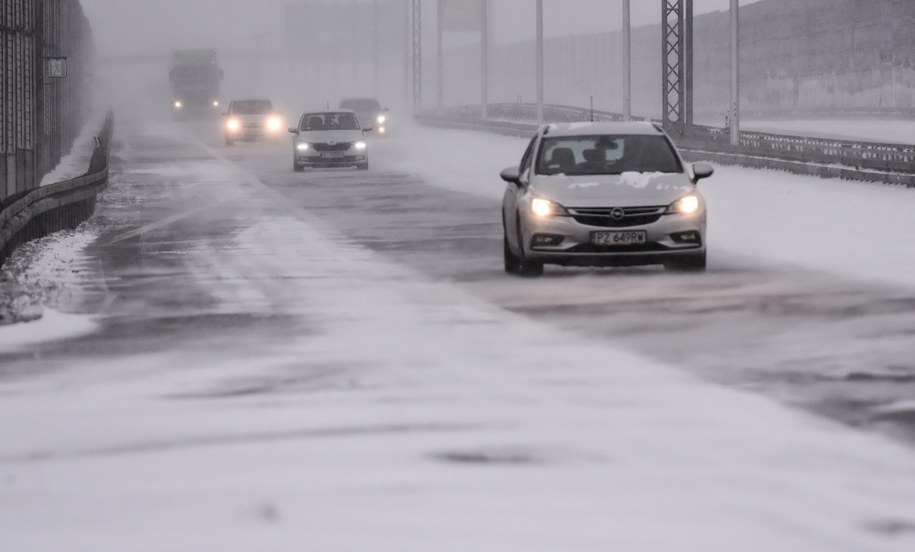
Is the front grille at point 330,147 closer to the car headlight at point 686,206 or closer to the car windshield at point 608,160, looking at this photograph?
the car windshield at point 608,160

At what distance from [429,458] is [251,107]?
61504 millimetres

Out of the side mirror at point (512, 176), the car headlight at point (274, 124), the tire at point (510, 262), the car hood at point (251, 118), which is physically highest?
the car hood at point (251, 118)

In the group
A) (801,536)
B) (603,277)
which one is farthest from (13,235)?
(801,536)

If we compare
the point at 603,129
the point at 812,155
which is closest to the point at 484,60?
the point at 812,155

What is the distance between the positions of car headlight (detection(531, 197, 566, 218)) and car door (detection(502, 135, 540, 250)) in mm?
345

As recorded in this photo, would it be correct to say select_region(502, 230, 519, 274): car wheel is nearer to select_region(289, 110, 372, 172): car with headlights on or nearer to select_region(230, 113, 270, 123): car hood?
select_region(289, 110, 372, 172): car with headlights on

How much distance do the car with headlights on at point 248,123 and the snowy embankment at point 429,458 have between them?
183 feet

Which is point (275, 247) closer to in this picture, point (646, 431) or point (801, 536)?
point (646, 431)

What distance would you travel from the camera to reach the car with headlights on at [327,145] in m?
46.2

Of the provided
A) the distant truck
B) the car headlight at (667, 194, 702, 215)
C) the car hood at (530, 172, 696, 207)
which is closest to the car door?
the car hood at (530, 172, 696, 207)

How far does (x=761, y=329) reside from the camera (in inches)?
523

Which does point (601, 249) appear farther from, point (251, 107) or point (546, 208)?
point (251, 107)

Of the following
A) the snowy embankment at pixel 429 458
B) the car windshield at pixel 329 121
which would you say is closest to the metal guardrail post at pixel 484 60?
the car windshield at pixel 329 121

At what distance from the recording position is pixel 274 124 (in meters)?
68.8
